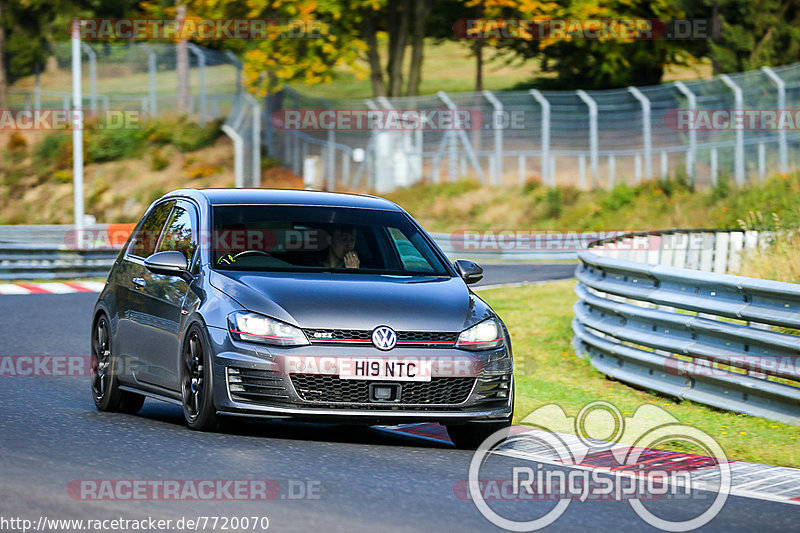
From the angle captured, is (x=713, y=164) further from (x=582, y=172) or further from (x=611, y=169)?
(x=582, y=172)

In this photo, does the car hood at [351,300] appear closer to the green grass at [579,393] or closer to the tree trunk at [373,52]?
the green grass at [579,393]

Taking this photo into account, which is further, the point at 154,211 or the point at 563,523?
the point at 154,211

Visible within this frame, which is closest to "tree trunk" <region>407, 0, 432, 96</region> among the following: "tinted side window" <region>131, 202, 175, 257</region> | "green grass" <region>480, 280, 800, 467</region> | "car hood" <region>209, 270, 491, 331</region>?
"green grass" <region>480, 280, 800, 467</region>

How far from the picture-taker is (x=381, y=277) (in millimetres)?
9258

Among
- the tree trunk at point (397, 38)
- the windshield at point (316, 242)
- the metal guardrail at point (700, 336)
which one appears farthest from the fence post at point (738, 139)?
the windshield at point (316, 242)

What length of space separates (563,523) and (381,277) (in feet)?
9.83

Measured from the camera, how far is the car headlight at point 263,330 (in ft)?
27.5

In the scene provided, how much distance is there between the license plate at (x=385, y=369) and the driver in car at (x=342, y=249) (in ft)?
4.31

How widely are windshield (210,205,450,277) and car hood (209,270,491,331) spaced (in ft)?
0.99

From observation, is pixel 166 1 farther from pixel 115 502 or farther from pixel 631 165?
pixel 115 502

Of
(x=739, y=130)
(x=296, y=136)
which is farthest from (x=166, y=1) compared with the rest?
(x=739, y=130)

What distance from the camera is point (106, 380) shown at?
10367mm

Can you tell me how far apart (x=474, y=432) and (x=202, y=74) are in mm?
40647

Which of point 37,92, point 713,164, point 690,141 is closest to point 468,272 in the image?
point 713,164
